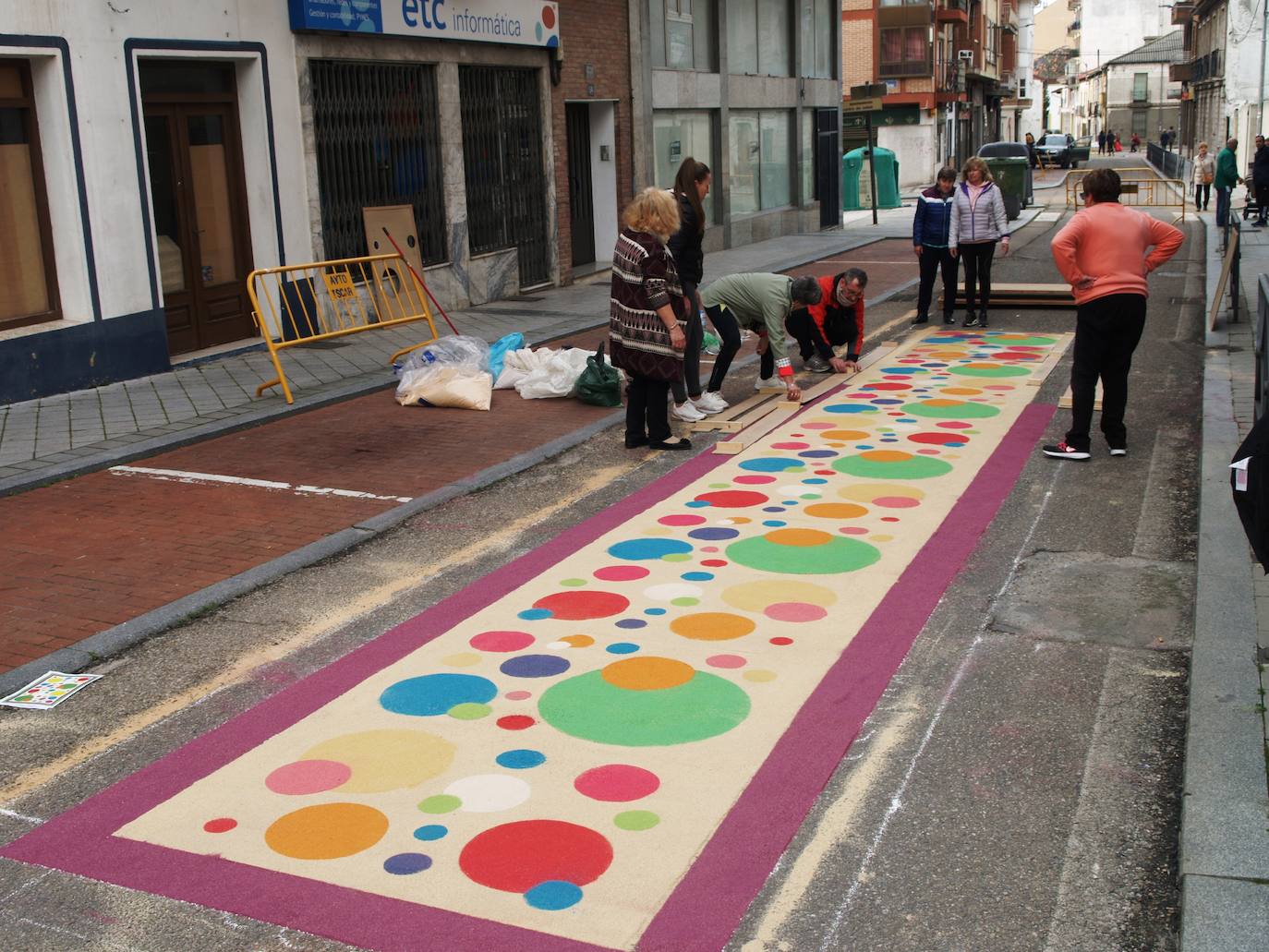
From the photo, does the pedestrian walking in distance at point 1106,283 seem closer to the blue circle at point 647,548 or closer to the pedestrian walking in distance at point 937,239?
the blue circle at point 647,548

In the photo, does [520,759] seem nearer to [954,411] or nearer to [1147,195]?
[954,411]

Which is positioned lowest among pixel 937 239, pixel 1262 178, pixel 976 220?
pixel 937 239

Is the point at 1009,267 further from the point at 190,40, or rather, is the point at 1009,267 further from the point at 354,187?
the point at 190,40

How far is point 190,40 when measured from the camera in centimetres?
1214

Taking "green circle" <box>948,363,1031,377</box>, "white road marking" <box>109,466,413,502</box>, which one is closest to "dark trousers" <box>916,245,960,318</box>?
"green circle" <box>948,363,1031,377</box>

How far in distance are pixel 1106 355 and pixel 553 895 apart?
5960mm

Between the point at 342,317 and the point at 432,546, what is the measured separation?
7325mm

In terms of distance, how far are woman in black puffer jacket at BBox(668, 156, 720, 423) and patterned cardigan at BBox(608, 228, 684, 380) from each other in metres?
0.77

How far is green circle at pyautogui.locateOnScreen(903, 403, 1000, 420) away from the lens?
389 inches

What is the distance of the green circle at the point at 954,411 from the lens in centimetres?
988

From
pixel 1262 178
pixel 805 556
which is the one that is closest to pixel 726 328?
pixel 805 556

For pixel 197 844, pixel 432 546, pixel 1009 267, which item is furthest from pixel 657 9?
pixel 197 844

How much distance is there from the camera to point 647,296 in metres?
8.55

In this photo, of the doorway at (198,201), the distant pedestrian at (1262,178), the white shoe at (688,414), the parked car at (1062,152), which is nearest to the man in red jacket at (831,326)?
the white shoe at (688,414)
